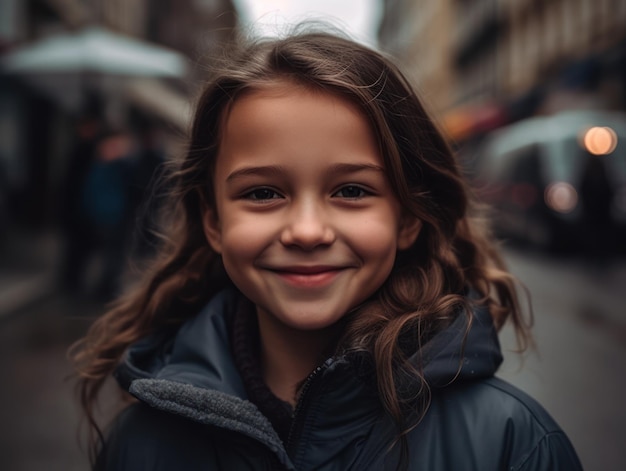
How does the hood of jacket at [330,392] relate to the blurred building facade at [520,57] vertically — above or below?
below

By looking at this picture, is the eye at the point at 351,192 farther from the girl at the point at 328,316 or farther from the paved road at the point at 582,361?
the paved road at the point at 582,361

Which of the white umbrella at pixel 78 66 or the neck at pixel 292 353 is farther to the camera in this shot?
the white umbrella at pixel 78 66

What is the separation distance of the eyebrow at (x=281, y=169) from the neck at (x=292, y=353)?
1.06 ft

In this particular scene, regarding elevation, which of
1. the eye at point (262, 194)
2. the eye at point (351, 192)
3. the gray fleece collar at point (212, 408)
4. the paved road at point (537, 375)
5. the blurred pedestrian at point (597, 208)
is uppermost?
the eye at point (351, 192)

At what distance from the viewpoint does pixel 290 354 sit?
64.6 inches

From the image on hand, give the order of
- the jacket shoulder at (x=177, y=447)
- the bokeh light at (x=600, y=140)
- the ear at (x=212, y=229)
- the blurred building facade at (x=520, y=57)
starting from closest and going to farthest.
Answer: the jacket shoulder at (x=177, y=447), the ear at (x=212, y=229), the bokeh light at (x=600, y=140), the blurred building facade at (x=520, y=57)

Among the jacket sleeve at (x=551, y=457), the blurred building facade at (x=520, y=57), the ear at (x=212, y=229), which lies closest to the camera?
the jacket sleeve at (x=551, y=457)

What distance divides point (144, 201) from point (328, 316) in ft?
4.66

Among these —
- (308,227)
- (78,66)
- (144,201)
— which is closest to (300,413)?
(308,227)

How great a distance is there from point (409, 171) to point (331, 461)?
0.62m

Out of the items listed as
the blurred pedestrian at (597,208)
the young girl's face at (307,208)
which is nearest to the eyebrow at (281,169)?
the young girl's face at (307,208)

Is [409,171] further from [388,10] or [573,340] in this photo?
[388,10]

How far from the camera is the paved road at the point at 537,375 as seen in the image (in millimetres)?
3928

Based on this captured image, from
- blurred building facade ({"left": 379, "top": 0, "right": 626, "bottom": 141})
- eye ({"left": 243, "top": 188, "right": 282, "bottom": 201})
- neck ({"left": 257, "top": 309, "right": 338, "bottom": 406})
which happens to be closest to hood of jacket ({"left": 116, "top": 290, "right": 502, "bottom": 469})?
neck ({"left": 257, "top": 309, "right": 338, "bottom": 406})
